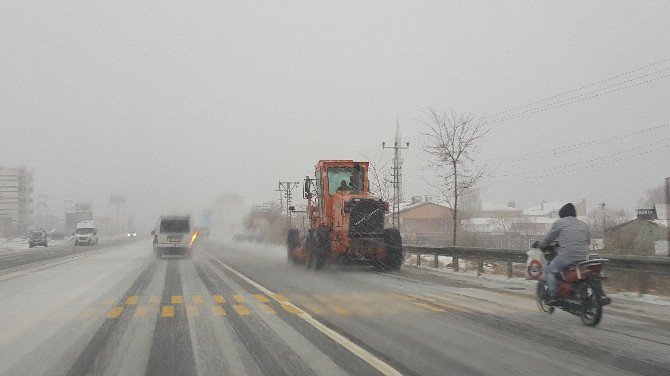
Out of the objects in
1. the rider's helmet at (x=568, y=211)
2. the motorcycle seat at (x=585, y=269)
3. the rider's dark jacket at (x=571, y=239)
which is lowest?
the motorcycle seat at (x=585, y=269)

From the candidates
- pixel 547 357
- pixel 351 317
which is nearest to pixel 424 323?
pixel 351 317

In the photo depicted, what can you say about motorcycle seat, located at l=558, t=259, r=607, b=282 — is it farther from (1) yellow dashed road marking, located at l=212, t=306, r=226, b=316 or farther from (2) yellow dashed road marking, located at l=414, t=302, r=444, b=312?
(1) yellow dashed road marking, located at l=212, t=306, r=226, b=316

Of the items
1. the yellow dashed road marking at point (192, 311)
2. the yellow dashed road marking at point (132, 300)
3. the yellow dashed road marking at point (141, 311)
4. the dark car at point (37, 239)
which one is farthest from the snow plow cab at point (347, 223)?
the dark car at point (37, 239)

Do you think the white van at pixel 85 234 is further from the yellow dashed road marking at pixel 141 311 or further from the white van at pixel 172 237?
the yellow dashed road marking at pixel 141 311

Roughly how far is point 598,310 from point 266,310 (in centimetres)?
532

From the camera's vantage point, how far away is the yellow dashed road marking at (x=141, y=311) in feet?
34.0

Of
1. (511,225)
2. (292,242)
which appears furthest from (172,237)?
(511,225)

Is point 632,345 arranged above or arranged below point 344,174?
below

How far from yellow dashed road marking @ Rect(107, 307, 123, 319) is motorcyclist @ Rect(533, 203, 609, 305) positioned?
6.92 m

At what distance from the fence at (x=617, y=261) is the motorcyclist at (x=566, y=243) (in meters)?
3.90

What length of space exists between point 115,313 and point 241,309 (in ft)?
6.95

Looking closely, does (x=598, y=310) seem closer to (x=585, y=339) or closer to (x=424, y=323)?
(x=585, y=339)

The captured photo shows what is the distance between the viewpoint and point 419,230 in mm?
107812

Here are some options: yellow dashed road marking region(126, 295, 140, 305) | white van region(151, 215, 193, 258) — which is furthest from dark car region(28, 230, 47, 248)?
yellow dashed road marking region(126, 295, 140, 305)
